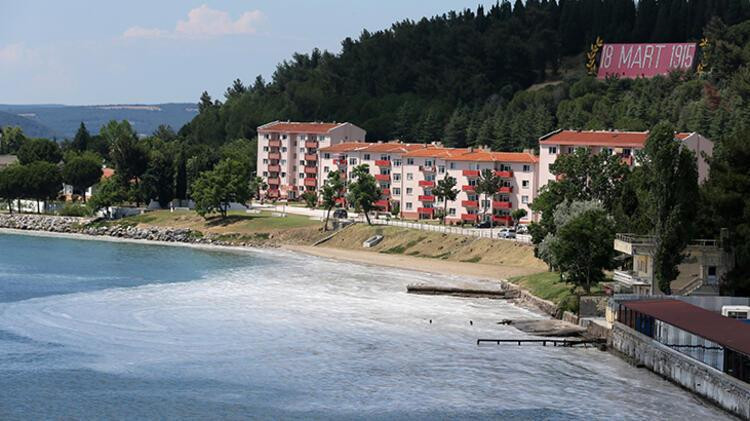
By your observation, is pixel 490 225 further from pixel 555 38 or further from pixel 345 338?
pixel 555 38

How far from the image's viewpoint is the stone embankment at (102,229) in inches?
4643

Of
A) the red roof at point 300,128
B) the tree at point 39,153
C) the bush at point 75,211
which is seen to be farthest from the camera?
the tree at point 39,153

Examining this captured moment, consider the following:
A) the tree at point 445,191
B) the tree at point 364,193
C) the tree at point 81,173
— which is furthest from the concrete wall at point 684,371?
the tree at point 81,173

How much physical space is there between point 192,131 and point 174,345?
135 m

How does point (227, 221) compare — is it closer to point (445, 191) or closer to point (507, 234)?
point (445, 191)

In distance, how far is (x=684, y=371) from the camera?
50250 mm

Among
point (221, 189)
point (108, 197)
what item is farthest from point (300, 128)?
point (221, 189)

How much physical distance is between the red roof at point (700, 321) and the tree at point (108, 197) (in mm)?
81615

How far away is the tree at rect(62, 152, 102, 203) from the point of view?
141875 mm

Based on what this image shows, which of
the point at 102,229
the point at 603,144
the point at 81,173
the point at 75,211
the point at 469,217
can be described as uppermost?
the point at 603,144

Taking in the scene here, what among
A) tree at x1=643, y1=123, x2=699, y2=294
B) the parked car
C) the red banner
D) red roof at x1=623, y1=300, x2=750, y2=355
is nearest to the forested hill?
the red banner

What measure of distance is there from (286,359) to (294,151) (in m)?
94.2

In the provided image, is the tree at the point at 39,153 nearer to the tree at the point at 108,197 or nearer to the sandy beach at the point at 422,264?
the tree at the point at 108,197

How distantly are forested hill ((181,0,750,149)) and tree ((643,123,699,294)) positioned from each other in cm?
8489
